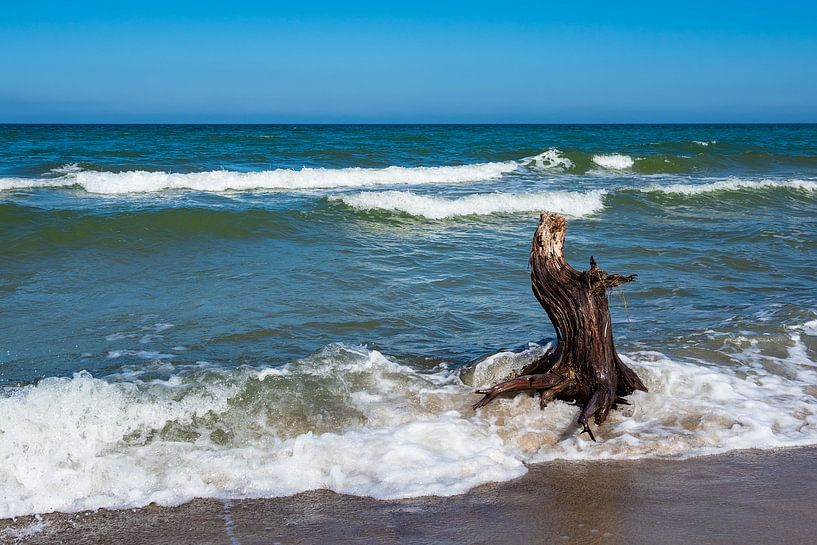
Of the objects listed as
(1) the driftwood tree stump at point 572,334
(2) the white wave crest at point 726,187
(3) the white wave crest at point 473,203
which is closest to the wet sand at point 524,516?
(1) the driftwood tree stump at point 572,334

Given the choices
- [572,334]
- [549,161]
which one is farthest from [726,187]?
[572,334]

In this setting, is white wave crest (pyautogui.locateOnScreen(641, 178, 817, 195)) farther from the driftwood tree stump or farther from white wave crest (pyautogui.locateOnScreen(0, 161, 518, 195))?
the driftwood tree stump

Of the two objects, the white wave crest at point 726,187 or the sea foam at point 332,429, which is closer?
the sea foam at point 332,429

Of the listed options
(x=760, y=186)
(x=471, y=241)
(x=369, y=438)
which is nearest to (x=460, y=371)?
(x=369, y=438)

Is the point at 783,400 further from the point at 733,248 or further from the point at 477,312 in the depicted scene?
the point at 733,248

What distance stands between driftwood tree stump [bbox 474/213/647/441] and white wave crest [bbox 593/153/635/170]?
73.9 feet

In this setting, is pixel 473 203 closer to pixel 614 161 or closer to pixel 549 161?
pixel 549 161

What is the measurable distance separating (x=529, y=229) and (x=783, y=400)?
7.63 metres

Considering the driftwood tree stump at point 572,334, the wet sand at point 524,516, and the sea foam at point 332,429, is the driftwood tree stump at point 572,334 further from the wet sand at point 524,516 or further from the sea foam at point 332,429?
the wet sand at point 524,516

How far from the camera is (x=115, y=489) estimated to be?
3.83 meters

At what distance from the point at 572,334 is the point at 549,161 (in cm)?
2273

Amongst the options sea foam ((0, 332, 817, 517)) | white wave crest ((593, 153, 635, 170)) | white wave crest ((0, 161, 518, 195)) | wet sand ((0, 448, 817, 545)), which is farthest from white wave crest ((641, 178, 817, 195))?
wet sand ((0, 448, 817, 545))

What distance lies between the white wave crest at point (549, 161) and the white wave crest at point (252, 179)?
12.6 feet

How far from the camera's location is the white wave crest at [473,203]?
46.0ft
